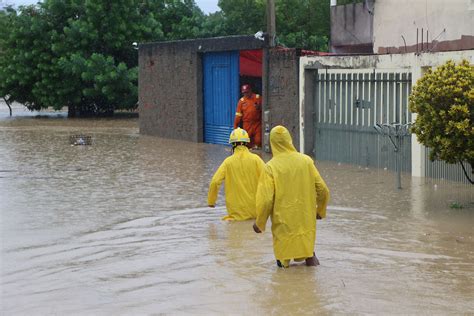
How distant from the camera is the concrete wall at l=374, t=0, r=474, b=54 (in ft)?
69.5

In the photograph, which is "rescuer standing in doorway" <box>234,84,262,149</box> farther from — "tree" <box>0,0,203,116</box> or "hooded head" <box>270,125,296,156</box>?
"tree" <box>0,0,203,116</box>

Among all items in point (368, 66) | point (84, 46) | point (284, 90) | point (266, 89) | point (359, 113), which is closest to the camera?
point (368, 66)

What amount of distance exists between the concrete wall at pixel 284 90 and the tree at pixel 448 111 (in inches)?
331

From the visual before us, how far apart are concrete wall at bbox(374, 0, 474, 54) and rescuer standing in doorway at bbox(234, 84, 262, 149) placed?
399 centimetres

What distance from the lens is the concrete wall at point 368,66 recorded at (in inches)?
653

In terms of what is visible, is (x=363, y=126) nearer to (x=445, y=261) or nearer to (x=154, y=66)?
(x=445, y=261)

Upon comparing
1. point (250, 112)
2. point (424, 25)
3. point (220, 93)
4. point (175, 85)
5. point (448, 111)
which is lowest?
point (250, 112)

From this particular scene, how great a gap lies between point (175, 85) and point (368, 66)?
33.9 feet

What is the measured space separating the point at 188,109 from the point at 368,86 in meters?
9.22

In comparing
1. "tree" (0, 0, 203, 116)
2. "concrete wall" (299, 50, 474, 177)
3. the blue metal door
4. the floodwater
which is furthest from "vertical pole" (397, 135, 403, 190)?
"tree" (0, 0, 203, 116)

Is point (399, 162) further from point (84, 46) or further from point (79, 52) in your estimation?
point (84, 46)

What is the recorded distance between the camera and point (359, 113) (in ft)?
63.0

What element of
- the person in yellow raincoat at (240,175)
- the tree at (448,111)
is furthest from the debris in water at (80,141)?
the tree at (448,111)

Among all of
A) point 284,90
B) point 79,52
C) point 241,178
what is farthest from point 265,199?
point 79,52
